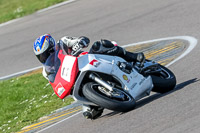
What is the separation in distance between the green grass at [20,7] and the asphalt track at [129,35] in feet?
2.31

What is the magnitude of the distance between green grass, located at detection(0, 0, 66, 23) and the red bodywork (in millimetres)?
10710

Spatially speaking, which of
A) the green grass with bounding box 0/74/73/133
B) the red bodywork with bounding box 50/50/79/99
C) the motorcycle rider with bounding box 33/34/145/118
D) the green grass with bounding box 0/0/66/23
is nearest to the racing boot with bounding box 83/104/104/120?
the motorcycle rider with bounding box 33/34/145/118

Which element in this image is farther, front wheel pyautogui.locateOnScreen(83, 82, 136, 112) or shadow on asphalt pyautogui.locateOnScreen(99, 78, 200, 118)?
shadow on asphalt pyautogui.locateOnScreen(99, 78, 200, 118)

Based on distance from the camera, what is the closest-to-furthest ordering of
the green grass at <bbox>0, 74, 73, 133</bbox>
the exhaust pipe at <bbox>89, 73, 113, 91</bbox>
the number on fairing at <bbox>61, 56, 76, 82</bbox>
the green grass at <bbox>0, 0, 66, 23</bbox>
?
the exhaust pipe at <bbox>89, 73, 113, 91</bbox> < the number on fairing at <bbox>61, 56, 76, 82</bbox> < the green grass at <bbox>0, 74, 73, 133</bbox> < the green grass at <bbox>0, 0, 66, 23</bbox>

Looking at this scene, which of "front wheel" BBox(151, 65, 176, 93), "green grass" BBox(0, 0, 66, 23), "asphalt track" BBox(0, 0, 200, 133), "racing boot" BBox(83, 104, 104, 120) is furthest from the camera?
"green grass" BBox(0, 0, 66, 23)

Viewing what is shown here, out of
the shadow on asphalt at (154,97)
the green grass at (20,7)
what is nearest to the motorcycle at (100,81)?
the shadow on asphalt at (154,97)

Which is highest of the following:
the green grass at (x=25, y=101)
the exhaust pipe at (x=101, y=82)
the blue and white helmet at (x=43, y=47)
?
the blue and white helmet at (x=43, y=47)

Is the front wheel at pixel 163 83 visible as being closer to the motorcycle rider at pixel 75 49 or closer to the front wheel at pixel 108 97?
the motorcycle rider at pixel 75 49

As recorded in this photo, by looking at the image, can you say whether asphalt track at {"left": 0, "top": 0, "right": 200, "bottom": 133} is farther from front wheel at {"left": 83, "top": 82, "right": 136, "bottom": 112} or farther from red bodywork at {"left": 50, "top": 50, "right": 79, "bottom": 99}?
red bodywork at {"left": 50, "top": 50, "right": 79, "bottom": 99}

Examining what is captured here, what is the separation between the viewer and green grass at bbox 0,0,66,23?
680 inches

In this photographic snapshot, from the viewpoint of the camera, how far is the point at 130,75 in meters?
7.08

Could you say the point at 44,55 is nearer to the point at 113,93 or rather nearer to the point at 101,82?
the point at 101,82

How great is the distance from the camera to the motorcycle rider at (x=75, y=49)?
6.97m

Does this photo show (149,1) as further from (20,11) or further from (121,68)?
(121,68)
